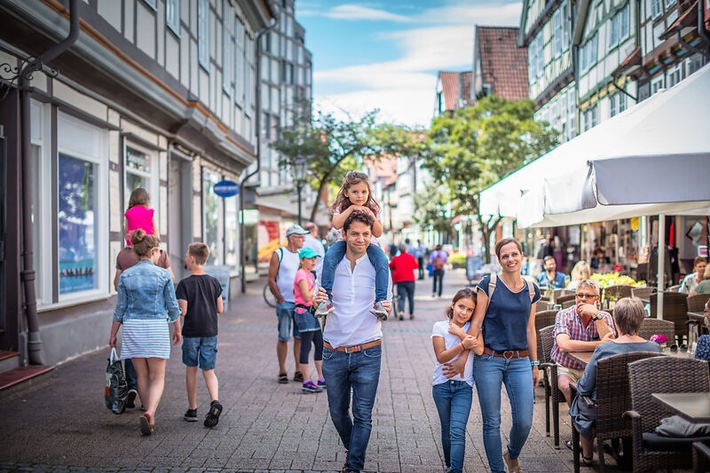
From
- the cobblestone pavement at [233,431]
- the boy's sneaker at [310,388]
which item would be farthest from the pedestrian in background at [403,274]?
the boy's sneaker at [310,388]

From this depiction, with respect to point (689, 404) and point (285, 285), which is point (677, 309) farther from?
point (689, 404)

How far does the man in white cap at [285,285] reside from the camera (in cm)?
923

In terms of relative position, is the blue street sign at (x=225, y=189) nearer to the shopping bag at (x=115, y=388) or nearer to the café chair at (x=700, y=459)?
the shopping bag at (x=115, y=388)

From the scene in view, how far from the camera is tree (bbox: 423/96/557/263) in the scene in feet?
95.1

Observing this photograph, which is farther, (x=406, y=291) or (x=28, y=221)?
(x=406, y=291)

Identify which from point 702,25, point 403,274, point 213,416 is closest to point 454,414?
point 213,416

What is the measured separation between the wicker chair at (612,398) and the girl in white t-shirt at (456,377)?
31.4 inches

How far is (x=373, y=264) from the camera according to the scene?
532 centimetres

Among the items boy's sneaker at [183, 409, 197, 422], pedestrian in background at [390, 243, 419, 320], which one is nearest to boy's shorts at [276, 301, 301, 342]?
boy's sneaker at [183, 409, 197, 422]

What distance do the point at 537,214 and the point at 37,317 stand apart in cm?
578

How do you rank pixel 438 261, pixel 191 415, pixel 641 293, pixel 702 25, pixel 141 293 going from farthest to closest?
pixel 438 261, pixel 702 25, pixel 641 293, pixel 191 415, pixel 141 293

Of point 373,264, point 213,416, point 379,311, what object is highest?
point 373,264

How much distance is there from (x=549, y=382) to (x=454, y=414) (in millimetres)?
2293

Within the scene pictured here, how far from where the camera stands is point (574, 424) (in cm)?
570
